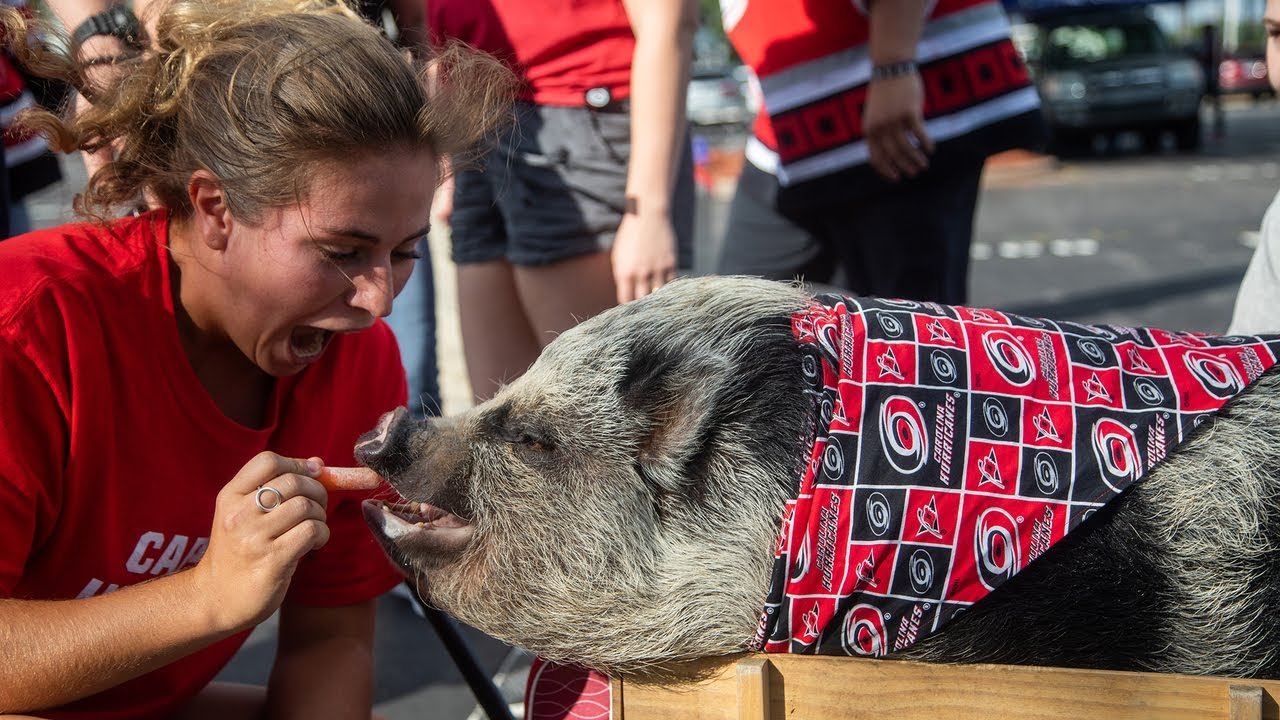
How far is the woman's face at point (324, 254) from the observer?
5.89 feet

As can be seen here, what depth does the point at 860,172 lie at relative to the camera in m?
2.96

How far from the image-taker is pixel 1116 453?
1.63 m

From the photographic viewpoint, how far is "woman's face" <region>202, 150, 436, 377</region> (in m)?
1.80

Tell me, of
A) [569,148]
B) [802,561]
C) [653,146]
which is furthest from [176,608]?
[569,148]

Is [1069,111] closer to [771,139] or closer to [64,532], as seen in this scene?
[771,139]

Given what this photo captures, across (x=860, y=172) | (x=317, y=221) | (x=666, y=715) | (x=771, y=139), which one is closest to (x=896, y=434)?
(x=666, y=715)

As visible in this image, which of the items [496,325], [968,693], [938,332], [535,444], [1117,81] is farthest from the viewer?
[1117,81]

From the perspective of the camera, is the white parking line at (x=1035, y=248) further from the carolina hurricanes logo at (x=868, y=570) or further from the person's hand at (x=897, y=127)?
the carolina hurricanes logo at (x=868, y=570)

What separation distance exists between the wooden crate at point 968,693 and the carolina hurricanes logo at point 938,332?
44cm

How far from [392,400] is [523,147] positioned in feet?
2.77

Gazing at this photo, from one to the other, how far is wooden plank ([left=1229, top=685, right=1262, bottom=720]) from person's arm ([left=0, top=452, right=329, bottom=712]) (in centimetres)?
111

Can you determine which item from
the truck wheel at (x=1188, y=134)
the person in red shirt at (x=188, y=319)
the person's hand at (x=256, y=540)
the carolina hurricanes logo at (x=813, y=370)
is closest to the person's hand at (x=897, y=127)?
the person in red shirt at (x=188, y=319)

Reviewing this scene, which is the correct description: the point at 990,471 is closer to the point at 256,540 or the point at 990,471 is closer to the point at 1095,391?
the point at 1095,391

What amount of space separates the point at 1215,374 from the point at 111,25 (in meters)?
1.96
